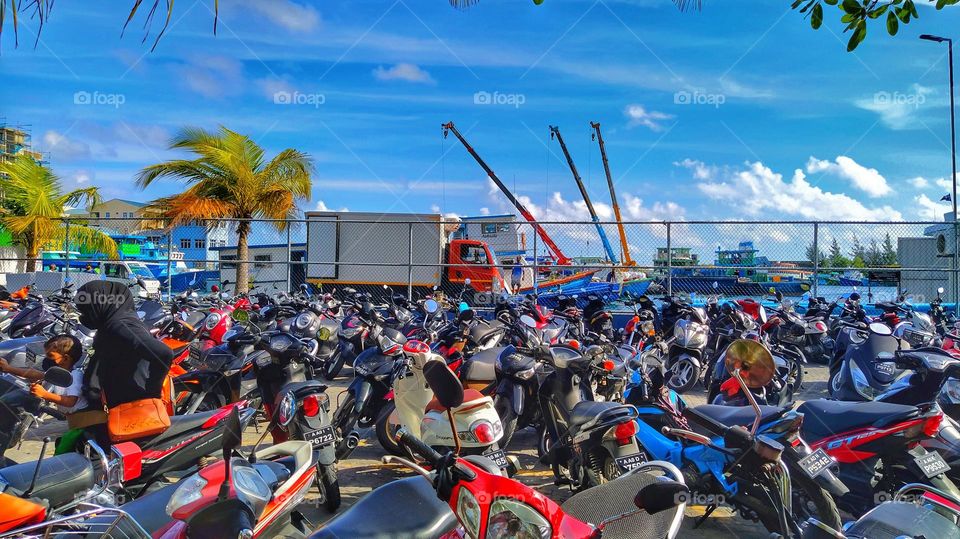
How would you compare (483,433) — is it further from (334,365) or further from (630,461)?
(334,365)

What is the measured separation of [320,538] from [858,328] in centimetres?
696

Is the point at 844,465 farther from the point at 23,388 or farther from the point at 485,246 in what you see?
the point at 485,246

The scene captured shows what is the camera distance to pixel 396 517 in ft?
7.50

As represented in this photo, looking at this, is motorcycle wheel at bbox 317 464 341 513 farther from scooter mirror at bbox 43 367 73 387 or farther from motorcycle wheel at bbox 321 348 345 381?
motorcycle wheel at bbox 321 348 345 381

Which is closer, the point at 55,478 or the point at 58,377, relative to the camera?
the point at 55,478

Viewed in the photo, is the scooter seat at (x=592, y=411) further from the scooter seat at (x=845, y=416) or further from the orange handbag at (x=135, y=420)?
the orange handbag at (x=135, y=420)

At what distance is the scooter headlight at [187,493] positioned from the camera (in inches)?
89.4

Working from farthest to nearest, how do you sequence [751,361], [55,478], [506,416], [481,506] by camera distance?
[506,416] → [751,361] → [55,478] → [481,506]

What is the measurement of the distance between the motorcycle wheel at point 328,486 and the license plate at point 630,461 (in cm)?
185

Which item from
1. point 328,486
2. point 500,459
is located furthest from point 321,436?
point 500,459

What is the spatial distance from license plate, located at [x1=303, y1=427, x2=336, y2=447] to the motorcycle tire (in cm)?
269

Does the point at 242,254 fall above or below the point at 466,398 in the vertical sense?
above

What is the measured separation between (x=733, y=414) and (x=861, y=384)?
3.52 meters

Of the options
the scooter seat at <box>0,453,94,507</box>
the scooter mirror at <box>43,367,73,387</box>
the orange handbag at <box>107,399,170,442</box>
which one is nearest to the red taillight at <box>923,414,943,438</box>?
the scooter seat at <box>0,453,94,507</box>
